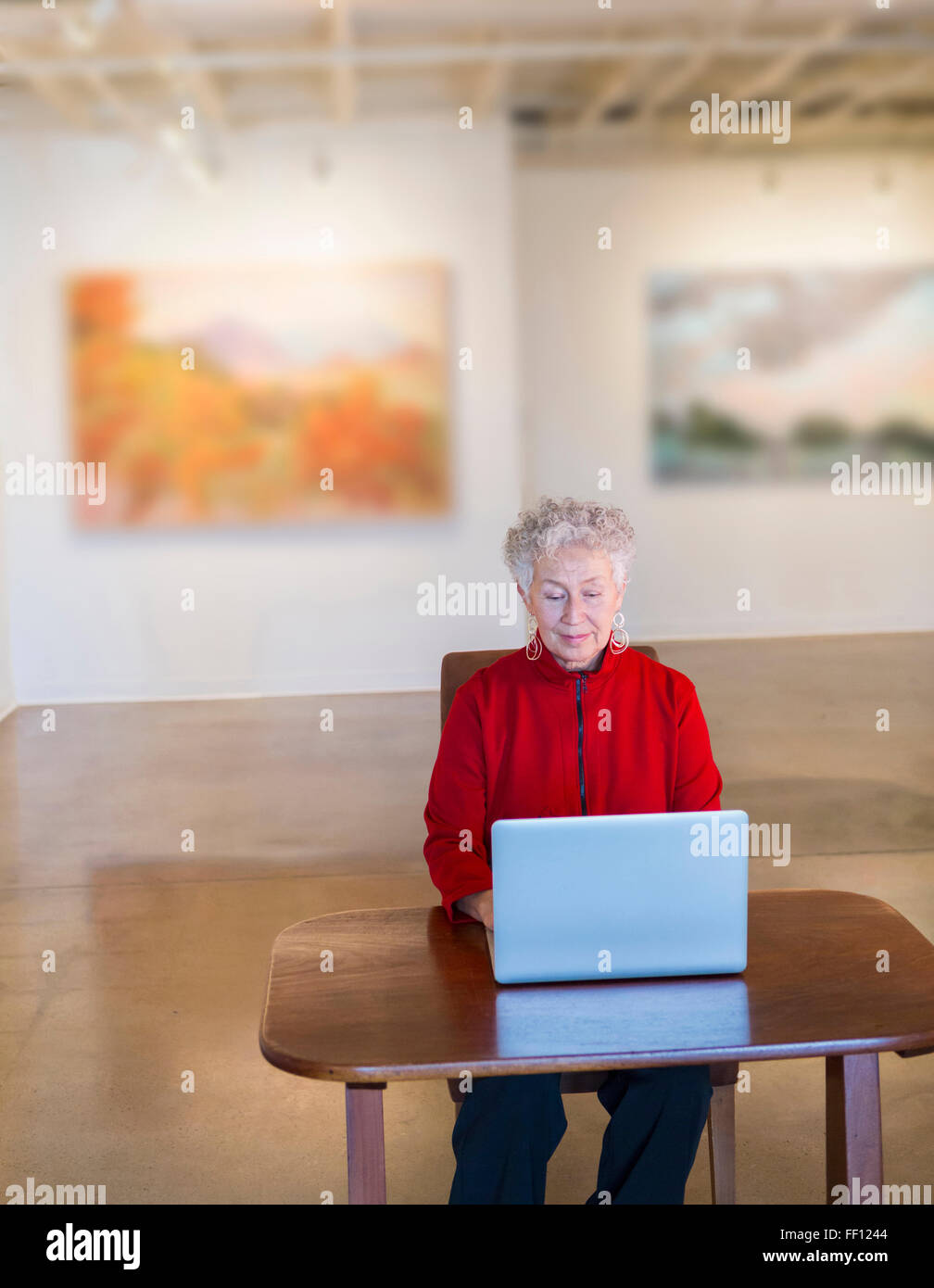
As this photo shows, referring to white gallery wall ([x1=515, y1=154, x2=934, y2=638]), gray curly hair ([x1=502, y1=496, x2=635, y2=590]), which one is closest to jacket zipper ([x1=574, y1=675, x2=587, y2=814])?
gray curly hair ([x1=502, y1=496, x2=635, y2=590])

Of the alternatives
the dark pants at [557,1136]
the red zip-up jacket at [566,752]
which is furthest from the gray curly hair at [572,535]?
the dark pants at [557,1136]

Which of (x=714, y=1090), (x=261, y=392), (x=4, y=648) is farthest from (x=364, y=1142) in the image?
(x=261, y=392)

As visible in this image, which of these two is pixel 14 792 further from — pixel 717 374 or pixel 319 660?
pixel 717 374

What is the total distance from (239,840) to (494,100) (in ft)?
12.3

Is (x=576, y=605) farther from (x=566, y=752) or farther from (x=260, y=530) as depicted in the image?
(x=260, y=530)

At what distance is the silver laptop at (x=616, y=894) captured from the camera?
140 cm

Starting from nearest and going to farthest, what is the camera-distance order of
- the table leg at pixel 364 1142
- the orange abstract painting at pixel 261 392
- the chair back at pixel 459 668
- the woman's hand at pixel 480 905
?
the table leg at pixel 364 1142 → the woman's hand at pixel 480 905 → the chair back at pixel 459 668 → the orange abstract painting at pixel 261 392

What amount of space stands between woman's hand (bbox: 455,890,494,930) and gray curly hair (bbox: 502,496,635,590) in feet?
1.61

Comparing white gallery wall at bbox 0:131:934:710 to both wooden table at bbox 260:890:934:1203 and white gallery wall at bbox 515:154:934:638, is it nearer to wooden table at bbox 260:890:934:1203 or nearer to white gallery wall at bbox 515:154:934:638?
white gallery wall at bbox 515:154:934:638

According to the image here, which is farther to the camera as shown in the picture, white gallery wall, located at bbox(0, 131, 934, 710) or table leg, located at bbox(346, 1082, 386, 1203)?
white gallery wall, located at bbox(0, 131, 934, 710)

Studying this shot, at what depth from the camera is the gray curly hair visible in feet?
6.18

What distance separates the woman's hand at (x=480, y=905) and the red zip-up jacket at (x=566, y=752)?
0.38 feet

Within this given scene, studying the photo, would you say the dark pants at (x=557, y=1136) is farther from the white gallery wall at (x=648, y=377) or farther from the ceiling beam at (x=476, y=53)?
the ceiling beam at (x=476, y=53)
